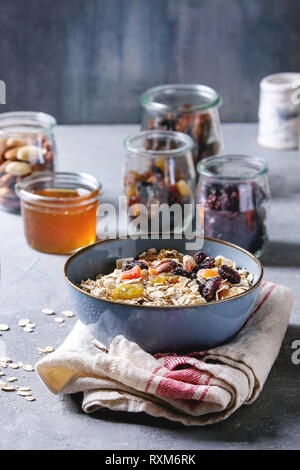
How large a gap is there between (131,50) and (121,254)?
3.70ft

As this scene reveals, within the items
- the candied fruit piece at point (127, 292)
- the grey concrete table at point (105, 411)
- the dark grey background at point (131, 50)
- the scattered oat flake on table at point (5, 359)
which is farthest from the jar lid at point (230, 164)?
the dark grey background at point (131, 50)

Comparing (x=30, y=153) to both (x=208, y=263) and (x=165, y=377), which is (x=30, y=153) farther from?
(x=165, y=377)

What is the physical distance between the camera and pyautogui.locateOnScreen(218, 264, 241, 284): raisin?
1313 millimetres

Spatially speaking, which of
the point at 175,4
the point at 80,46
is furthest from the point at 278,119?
the point at 80,46

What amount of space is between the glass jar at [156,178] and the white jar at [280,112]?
45cm

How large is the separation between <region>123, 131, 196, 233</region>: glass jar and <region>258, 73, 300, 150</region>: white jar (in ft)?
1.46

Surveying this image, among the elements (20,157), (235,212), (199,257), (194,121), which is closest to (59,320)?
(199,257)

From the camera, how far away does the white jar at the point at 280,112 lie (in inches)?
83.1

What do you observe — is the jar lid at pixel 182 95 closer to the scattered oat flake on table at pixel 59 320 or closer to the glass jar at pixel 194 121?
the glass jar at pixel 194 121

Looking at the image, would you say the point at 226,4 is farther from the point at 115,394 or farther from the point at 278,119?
the point at 115,394

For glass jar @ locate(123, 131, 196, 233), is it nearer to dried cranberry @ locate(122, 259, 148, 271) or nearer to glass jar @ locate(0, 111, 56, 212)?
glass jar @ locate(0, 111, 56, 212)

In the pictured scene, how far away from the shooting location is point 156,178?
1.73 metres
